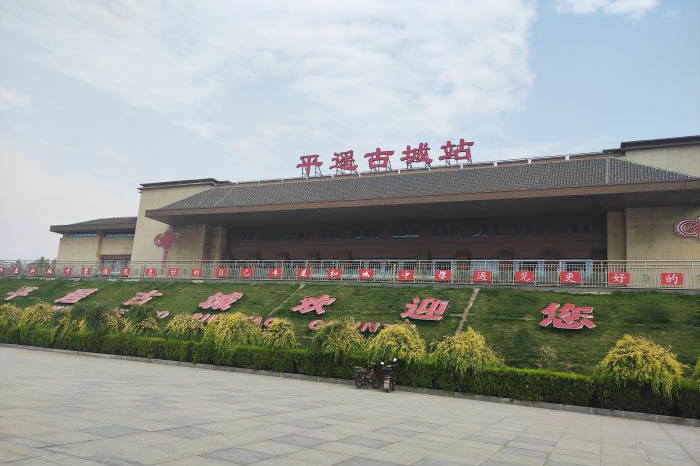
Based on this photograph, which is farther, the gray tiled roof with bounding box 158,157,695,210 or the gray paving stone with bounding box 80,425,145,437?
the gray tiled roof with bounding box 158,157,695,210

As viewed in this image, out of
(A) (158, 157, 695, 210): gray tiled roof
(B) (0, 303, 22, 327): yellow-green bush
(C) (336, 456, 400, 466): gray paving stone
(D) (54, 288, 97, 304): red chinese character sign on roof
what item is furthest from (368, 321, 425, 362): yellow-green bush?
(D) (54, 288, 97, 304): red chinese character sign on roof

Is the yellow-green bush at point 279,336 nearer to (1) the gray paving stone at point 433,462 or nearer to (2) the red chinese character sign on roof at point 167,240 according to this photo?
(1) the gray paving stone at point 433,462

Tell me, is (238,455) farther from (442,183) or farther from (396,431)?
(442,183)

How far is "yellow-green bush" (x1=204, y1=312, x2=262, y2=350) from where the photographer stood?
61.7 feet

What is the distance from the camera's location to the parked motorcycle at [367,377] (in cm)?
1553

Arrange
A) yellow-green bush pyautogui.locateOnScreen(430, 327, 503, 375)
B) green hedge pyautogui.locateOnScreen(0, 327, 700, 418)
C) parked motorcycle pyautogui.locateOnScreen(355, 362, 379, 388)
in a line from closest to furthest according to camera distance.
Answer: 1. green hedge pyautogui.locateOnScreen(0, 327, 700, 418)
2. yellow-green bush pyautogui.locateOnScreen(430, 327, 503, 375)
3. parked motorcycle pyautogui.locateOnScreen(355, 362, 379, 388)

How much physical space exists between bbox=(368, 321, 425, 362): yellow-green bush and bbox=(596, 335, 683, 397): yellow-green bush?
526 centimetres

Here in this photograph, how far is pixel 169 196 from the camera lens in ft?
127

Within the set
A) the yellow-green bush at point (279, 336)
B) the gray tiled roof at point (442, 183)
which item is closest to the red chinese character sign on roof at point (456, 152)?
the gray tiled roof at point (442, 183)

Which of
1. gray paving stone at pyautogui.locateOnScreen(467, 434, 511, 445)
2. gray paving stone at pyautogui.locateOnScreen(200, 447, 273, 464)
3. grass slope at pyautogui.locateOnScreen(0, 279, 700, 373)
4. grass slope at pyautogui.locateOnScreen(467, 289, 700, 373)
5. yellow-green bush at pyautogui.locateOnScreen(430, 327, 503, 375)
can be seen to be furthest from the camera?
grass slope at pyautogui.locateOnScreen(0, 279, 700, 373)

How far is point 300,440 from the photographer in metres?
7.57

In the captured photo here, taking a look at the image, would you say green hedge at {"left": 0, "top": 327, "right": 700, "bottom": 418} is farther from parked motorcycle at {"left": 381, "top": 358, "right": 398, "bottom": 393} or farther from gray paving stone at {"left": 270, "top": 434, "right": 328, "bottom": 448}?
gray paving stone at {"left": 270, "top": 434, "right": 328, "bottom": 448}

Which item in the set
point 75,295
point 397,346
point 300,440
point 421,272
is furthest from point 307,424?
point 75,295

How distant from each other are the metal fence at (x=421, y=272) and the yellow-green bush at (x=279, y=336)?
885 cm
